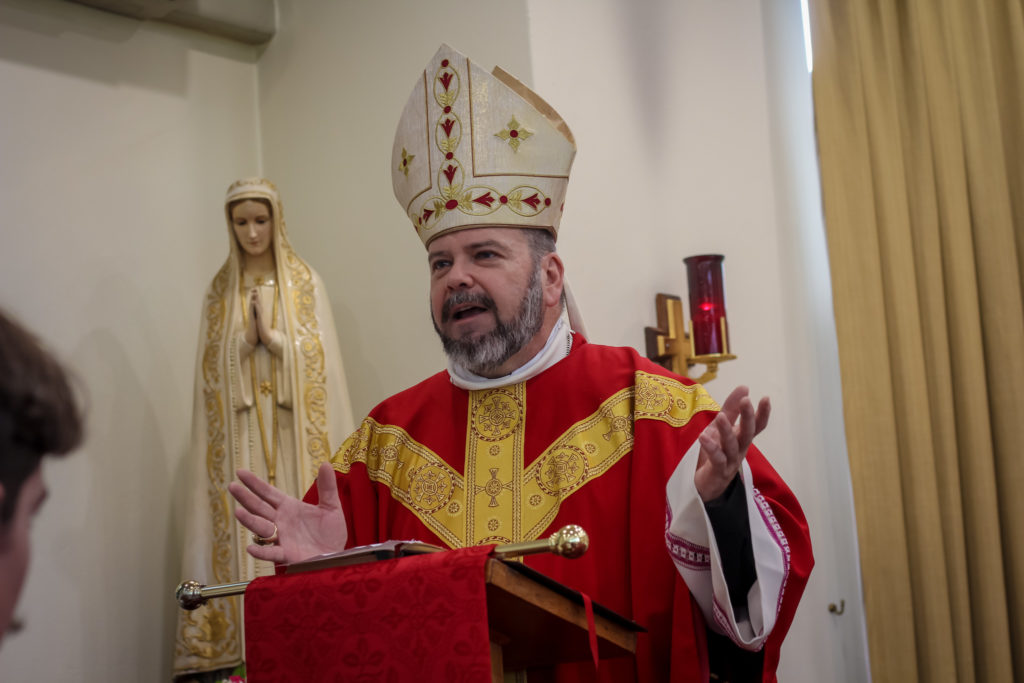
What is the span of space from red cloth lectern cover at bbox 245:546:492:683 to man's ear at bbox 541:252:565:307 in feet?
4.11

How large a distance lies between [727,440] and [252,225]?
100.0 inches

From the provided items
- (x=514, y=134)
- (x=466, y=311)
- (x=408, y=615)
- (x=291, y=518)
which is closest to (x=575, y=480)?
(x=466, y=311)

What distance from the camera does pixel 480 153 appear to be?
3.10 metres

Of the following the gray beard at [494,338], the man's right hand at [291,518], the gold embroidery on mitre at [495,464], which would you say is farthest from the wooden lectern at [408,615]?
the gray beard at [494,338]

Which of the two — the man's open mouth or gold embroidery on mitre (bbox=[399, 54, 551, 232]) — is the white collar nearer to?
the man's open mouth

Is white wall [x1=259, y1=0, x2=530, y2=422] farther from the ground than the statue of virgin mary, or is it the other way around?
white wall [x1=259, y1=0, x2=530, y2=422]

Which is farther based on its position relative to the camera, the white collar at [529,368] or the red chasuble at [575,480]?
the white collar at [529,368]

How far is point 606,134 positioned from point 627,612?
2.24m

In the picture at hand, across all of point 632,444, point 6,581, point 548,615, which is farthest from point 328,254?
point 6,581

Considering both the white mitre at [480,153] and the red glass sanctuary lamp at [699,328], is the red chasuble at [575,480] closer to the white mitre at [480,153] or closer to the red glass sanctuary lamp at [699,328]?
the white mitre at [480,153]

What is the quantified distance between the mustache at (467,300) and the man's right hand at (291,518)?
0.66 m

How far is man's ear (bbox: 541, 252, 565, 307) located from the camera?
3070mm

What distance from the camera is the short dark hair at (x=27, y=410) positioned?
48.1 inches

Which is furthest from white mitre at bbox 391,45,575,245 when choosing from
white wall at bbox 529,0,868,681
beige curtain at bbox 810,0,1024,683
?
beige curtain at bbox 810,0,1024,683
